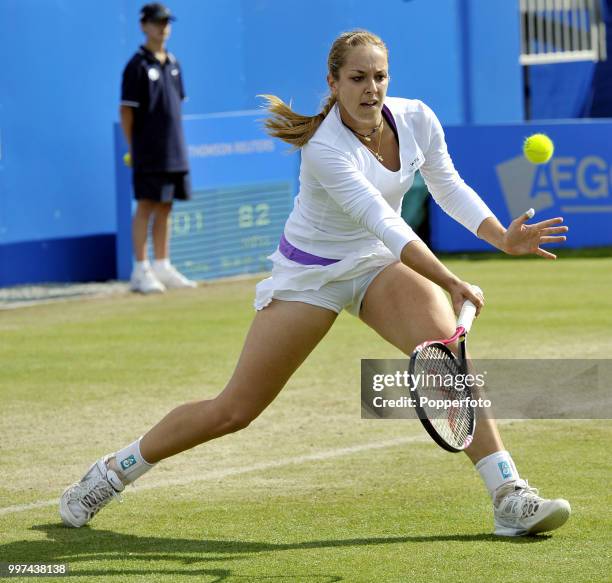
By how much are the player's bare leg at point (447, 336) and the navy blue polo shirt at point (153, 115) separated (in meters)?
7.46

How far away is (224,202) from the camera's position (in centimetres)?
1361

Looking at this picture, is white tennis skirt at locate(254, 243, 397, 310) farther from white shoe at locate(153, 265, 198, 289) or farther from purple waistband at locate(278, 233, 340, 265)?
white shoe at locate(153, 265, 198, 289)

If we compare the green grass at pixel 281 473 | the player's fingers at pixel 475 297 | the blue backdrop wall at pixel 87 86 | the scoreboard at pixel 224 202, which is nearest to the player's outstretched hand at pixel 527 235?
the player's fingers at pixel 475 297

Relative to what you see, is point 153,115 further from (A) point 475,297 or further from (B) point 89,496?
(A) point 475,297

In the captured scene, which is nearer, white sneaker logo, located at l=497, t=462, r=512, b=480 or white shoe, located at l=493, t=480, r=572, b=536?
white shoe, located at l=493, t=480, r=572, b=536

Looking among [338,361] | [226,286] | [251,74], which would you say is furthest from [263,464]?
[251,74]

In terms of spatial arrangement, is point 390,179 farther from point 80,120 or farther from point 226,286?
point 80,120

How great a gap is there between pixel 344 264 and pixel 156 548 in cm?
120

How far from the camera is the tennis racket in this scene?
4.35 meters

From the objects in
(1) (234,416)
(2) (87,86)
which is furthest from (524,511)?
(2) (87,86)

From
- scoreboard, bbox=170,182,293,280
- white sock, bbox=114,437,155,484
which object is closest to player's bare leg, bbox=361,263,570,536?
white sock, bbox=114,437,155,484

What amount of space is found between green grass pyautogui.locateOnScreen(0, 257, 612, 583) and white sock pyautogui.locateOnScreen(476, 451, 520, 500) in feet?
0.62

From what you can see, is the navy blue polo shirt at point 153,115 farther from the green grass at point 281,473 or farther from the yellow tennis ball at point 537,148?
the yellow tennis ball at point 537,148

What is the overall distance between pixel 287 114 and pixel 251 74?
1102 cm
